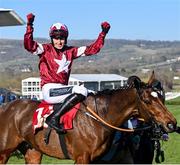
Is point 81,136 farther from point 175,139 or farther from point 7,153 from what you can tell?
point 175,139

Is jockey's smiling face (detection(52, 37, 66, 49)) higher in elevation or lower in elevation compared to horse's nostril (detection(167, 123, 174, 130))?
higher

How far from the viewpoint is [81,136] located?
7.03 meters

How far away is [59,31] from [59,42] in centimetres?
15

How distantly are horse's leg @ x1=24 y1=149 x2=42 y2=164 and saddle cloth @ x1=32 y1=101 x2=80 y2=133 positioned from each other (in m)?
0.67

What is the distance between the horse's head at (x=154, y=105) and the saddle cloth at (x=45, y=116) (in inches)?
34.2

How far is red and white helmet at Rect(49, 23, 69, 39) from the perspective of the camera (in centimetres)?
754

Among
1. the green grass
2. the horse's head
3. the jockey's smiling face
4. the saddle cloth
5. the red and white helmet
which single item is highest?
the red and white helmet

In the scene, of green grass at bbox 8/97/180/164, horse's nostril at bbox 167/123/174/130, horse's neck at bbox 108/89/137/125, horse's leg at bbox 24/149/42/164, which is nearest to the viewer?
horse's nostril at bbox 167/123/174/130

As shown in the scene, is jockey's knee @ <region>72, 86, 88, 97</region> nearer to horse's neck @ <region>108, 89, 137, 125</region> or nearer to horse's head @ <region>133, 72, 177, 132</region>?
horse's neck @ <region>108, 89, 137, 125</region>

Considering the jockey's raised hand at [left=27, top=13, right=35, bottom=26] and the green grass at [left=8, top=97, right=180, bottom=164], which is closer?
the jockey's raised hand at [left=27, top=13, right=35, bottom=26]

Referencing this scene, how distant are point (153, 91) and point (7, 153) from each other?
249 cm

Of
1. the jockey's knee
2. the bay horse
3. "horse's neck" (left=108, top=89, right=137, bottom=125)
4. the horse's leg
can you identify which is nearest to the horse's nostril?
the bay horse

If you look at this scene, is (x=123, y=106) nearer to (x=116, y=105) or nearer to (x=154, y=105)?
(x=116, y=105)

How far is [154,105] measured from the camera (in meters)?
6.80
